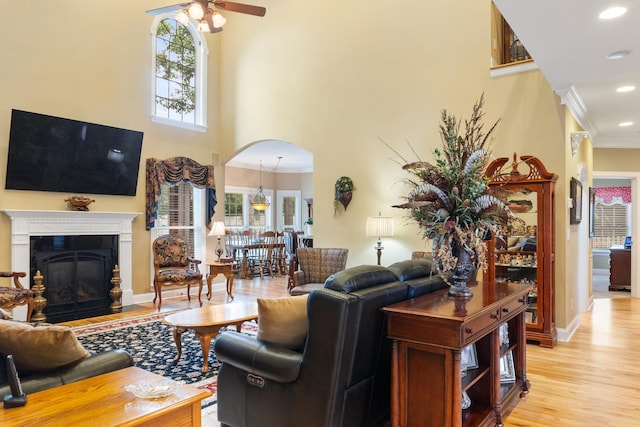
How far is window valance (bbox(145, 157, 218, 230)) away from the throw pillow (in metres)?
5.17

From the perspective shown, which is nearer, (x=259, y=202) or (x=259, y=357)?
(x=259, y=357)

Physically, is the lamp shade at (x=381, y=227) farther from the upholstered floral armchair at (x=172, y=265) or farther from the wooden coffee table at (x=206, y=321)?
the upholstered floral armchair at (x=172, y=265)

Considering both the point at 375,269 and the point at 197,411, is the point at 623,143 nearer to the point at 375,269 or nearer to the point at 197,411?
the point at 375,269

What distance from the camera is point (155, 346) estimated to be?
4.38m

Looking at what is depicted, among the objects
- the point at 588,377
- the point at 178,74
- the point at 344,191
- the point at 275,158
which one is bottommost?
the point at 588,377

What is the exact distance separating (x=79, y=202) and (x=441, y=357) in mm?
5456

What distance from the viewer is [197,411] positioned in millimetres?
1683

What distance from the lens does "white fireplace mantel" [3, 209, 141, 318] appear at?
535 centimetres

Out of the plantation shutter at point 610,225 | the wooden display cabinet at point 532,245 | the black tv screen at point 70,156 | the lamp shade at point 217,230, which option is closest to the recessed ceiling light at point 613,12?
the wooden display cabinet at point 532,245

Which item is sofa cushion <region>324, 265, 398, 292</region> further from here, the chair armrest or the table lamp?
the table lamp

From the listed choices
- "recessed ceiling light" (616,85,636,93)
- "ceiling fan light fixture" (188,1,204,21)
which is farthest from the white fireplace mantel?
"recessed ceiling light" (616,85,636,93)

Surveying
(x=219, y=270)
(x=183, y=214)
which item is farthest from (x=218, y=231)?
(x=183, y=214)

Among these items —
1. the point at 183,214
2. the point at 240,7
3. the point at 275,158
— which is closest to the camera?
the point at 240,7

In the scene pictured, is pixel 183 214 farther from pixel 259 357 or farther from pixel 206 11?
pixel 259 357
